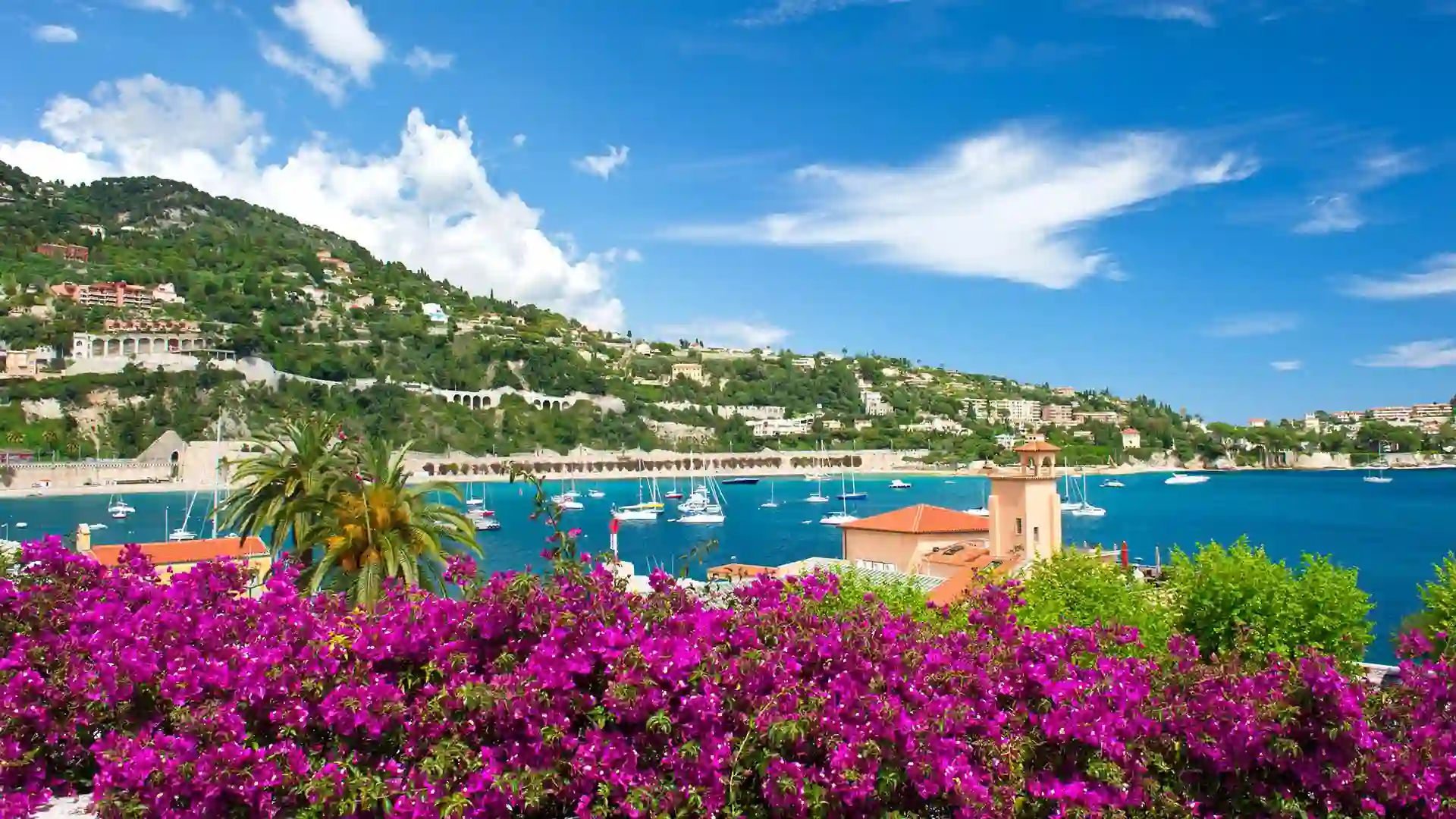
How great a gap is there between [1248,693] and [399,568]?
12.0 metres

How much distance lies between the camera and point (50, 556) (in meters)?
5.52

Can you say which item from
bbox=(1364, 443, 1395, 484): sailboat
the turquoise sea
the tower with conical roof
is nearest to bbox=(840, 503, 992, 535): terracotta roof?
the tower with conical roof

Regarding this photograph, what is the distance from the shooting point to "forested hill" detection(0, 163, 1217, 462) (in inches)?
4808

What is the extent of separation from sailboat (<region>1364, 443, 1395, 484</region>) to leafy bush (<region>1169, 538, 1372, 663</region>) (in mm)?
161612

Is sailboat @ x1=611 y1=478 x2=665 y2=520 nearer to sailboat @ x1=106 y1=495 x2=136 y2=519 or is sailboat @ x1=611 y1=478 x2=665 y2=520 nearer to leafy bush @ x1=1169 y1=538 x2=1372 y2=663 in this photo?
sailboat @ x1=106 y1=495 x2=136 y2=519

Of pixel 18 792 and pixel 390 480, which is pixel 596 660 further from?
pixel 390 480

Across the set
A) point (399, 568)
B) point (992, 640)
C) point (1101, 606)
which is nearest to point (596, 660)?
point (992, 640)

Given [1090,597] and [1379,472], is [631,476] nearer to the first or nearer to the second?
[1090,597]

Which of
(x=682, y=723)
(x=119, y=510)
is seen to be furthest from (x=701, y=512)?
(x=682, y=723)

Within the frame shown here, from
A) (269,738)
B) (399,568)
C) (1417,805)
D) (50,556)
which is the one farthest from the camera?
(399,568)

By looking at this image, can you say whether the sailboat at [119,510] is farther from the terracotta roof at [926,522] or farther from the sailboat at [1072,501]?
the sailboat at [1072,501]

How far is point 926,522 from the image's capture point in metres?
38.9

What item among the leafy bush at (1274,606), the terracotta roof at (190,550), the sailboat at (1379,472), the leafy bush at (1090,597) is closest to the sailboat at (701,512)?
the terracotta roof at (190,550)

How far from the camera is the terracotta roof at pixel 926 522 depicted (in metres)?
38.3
